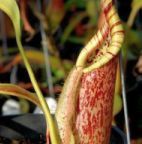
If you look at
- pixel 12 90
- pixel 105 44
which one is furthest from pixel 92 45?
pixel 12 90

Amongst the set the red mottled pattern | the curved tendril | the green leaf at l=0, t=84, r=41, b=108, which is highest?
the curved tendril

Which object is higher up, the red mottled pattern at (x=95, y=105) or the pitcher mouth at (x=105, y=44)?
the pitcher mouth at (x=105, y=44)

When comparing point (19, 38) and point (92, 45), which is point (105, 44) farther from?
point (19, 38)

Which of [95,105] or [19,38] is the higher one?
[19,38]

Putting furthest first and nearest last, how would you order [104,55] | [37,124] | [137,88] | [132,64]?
[132,64], [137,88], [37,124], [104,55]

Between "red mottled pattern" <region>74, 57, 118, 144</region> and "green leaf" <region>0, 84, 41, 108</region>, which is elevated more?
"green leaf" <region>0, 84, 41, 108</region>

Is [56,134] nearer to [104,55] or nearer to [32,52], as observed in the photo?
[104,55]

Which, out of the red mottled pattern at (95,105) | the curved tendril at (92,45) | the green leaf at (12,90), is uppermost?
the curved tendril at (92,45)

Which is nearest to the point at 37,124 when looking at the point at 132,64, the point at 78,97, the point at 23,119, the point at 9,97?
the point at 23,119
